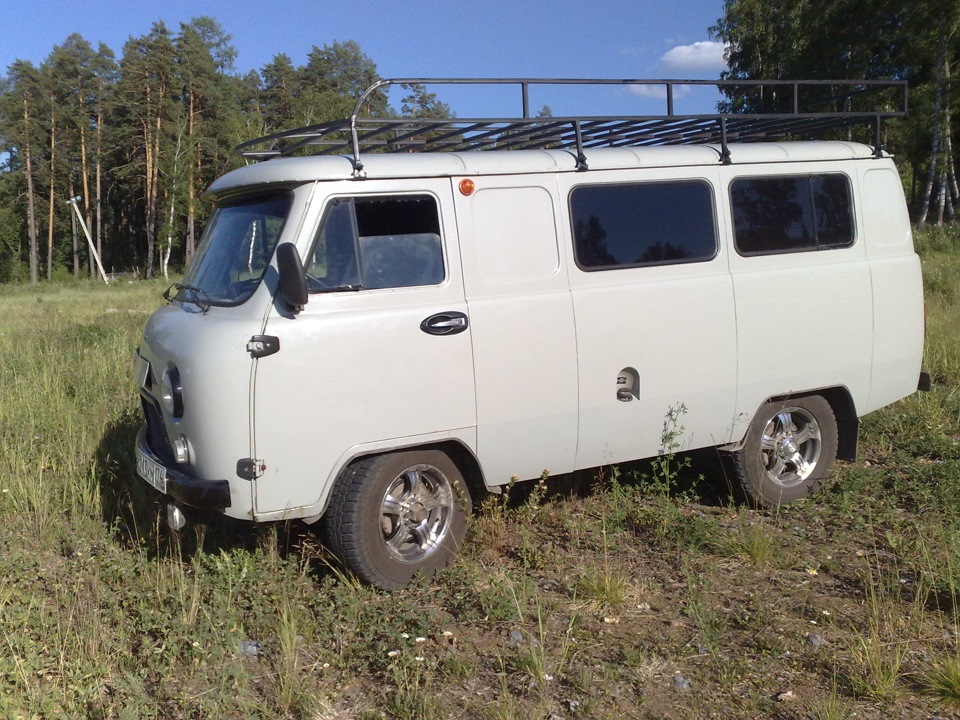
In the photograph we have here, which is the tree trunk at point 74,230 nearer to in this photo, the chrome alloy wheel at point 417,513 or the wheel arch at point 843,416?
the chrome alloy wheel at point 417,513

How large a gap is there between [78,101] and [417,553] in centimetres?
5685

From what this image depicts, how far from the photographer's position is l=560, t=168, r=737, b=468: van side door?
5.23m

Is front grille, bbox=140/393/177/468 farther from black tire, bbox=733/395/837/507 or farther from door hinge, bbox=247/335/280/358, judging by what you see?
black tire, bbox=733/395/837/507

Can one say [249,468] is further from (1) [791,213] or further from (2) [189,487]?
(1) [791,213]

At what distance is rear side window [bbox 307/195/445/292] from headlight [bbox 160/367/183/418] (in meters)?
0.89

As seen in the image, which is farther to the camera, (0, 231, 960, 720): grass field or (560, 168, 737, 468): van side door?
(560, 168, 737, 468): van side door

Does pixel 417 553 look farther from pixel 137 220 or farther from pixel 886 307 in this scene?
pixel 137 220

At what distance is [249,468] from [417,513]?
1.07 metres

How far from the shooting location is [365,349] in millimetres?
4539

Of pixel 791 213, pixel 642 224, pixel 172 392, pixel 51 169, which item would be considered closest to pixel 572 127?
pixel 642 224

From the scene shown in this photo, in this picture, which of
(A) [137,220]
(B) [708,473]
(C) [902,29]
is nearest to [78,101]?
(A) [137,220]

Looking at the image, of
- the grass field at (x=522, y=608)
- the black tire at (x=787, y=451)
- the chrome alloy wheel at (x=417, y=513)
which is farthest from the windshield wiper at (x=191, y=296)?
the black tire at (x=787, y=451)

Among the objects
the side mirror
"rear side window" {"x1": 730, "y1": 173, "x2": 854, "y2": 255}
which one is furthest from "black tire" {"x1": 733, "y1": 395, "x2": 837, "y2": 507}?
the side mirror

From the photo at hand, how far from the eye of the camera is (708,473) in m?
6.40
